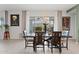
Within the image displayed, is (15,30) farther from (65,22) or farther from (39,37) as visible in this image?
(39,37)

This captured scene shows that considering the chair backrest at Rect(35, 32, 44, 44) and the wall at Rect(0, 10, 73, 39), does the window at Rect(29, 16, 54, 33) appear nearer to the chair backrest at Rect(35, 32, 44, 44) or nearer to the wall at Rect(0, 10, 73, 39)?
the wall at Rect(0, 10, 73, 39)

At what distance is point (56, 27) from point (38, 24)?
145 centimetres

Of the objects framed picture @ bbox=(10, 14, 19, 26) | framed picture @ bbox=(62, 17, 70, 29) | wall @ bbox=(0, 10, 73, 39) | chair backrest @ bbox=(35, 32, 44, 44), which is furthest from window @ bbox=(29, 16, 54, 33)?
chair backrest @ bbox=(35, 32, 44, 44)

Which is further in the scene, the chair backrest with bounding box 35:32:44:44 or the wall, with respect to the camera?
the wall

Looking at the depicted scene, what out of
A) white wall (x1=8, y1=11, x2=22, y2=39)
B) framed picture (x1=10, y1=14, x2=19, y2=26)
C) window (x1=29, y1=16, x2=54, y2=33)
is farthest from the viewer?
window (x1=29, y1=16, x2=54, y2=33)

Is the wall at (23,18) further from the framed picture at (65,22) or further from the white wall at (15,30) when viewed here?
the framed picture at (65,22)

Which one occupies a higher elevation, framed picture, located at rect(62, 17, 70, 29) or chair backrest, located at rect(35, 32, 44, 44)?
framed picture, located at rect(62, 17, 70, 29)

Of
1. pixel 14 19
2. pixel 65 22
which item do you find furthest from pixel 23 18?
pixel 65 22

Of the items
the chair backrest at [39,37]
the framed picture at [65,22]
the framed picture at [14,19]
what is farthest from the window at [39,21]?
the chair backrest at [39,37]

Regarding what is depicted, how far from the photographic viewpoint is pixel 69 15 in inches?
555

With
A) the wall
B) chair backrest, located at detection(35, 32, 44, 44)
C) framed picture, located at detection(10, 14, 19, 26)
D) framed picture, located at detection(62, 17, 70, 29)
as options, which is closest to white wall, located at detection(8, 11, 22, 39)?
the wall

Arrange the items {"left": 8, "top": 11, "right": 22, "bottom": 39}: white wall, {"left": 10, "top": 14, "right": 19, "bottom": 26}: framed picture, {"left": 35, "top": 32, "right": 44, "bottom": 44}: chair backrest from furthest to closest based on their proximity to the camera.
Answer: {"left": 10, "top": 14, "right": 19, "bottom": 26}: framed picture, {"left": 8, "top": 11, "right": 22, "bottom": 39}: white wall, {"left": 35, "top": 32, "right": 44, "bottom": 44}: chair backrest
